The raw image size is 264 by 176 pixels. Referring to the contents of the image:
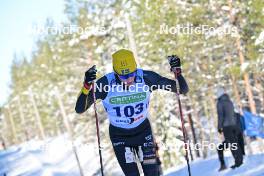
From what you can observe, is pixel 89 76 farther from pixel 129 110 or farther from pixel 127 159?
pixel 127 159

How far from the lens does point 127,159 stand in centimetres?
573

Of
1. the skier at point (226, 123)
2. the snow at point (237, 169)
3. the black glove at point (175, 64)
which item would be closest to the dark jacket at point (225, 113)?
the skier at point (226, 123)

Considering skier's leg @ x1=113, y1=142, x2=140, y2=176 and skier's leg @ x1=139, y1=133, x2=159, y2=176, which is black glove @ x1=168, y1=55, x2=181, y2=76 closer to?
skier's leg @ x1=139, y1=133, x2=159, y2=176

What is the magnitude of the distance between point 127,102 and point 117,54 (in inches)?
24.2

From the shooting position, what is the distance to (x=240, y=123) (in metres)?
11.6


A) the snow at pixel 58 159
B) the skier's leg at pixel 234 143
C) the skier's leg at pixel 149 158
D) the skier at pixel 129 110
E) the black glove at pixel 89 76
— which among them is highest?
the black glove at pixel 89 76

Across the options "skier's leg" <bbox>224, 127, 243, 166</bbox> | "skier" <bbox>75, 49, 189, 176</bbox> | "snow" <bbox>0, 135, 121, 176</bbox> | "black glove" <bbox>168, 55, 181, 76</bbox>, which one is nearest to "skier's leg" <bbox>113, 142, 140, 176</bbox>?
"skier" <bbox>75, 49, 189, 176</bbox>

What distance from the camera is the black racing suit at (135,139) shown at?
18.8 ft

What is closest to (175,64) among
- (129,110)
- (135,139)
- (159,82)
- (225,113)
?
(159,82)

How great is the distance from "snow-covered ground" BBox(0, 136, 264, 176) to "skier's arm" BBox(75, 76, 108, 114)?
360 cm

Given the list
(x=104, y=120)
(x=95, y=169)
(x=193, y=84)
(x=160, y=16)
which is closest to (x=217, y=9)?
(x=160, y=16)

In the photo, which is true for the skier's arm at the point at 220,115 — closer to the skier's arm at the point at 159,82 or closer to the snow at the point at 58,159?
the skier's arm at the point at 159,82

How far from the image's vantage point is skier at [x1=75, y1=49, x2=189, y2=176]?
573 centimetres

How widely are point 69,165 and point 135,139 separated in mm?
32402
